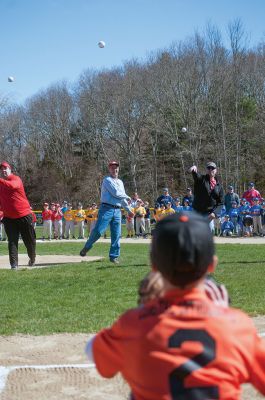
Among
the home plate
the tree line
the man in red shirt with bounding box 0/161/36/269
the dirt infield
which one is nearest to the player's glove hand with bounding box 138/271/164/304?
the dirt infield

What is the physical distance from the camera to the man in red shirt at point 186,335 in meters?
1.87

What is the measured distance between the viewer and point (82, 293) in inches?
311

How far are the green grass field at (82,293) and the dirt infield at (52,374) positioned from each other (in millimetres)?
472

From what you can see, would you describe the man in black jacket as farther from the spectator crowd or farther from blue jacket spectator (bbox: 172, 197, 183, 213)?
blue jacket spectator (bbox: 172, 197, 183, 213)

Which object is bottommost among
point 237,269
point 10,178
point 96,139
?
point 237,269

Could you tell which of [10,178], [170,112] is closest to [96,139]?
[170,112]

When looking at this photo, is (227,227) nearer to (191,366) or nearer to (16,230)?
(16,230)

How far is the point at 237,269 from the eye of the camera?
9984 mm

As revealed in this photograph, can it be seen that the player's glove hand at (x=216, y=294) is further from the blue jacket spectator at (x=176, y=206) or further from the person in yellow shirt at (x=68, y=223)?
the person in yellow shirt at (x=68, y=223)

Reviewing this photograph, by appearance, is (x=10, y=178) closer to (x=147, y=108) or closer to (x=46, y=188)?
(x=147, y=108)

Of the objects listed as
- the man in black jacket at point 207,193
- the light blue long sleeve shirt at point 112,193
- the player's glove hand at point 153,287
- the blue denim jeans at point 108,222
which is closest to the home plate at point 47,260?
the blue denim jeans at point 108,222

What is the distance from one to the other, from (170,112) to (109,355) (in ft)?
148

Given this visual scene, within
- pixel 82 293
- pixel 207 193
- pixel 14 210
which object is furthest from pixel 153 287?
pixel 14 210

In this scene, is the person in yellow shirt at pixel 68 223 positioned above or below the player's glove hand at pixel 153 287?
below
